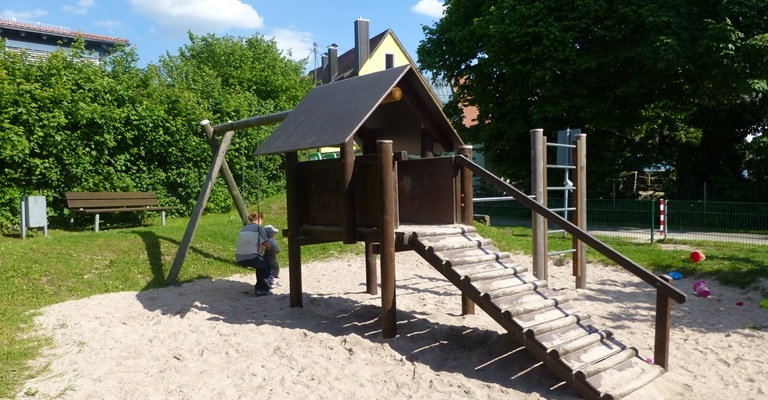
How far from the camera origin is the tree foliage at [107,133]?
11375mm

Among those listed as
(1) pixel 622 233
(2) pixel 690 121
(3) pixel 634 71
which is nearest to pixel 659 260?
(1) pixel 622 233

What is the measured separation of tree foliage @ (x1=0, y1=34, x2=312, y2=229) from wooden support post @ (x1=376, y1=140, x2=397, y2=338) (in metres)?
6.13

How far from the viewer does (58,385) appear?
4.73 meters

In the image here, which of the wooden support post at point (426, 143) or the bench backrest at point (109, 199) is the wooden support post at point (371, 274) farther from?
the bench backrest at point (109, 199)

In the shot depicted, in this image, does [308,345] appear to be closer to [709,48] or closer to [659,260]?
[659,260]

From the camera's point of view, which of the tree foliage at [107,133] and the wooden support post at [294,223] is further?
the tree foliage at [107,133]

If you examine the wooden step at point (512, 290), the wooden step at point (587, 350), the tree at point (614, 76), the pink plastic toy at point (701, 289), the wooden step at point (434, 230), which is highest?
the tree at point (614, 76)

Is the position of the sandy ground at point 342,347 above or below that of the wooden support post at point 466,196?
below

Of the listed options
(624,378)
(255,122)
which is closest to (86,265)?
(255,122)

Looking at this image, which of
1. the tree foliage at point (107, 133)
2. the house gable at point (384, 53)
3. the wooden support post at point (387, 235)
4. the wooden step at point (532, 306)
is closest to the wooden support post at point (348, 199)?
the wooden support post at point (387, 235)

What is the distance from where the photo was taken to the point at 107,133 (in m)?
12.6

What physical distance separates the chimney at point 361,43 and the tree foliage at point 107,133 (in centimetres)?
1903

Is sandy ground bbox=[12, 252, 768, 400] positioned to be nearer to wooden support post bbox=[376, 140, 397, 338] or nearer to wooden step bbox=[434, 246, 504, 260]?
wooden support post bbox=[376, 140, 397, 338]

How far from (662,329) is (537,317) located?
3.25ft
